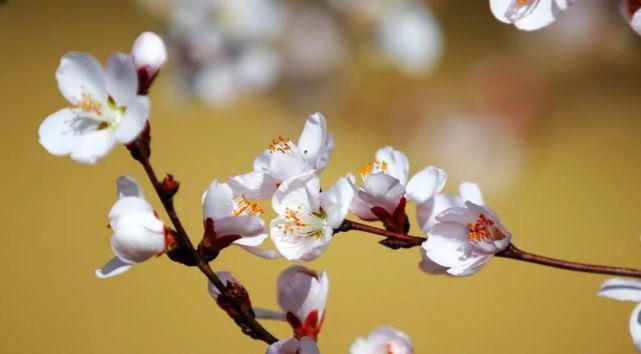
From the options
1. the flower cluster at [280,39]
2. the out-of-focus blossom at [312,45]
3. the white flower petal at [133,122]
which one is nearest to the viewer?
the white flower petal at [133,122]

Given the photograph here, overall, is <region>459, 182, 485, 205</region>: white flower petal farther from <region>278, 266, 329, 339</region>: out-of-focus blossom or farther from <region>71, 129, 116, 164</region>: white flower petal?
<region>71, 129, 116, 164</region>: white flower petal

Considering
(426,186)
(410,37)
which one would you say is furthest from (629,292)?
(410,37)

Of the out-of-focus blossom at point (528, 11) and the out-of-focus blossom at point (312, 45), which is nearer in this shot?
the out-of-focus blossom at point (528, 11)

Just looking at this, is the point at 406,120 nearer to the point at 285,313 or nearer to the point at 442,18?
the point at 442,18

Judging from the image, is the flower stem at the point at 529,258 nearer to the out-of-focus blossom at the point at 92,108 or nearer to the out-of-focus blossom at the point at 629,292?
the out-of-focus blossom at the point at 629,292

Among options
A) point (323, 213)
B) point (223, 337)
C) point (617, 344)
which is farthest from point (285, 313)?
point (617, 344)

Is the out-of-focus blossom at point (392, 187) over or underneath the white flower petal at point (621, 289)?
over

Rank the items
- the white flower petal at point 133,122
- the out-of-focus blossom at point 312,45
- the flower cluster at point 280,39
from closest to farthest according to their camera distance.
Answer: the white flower petal at point 133,122 < the flower cluster at point 280,39 < the out-of-focus blossom at point 312,45

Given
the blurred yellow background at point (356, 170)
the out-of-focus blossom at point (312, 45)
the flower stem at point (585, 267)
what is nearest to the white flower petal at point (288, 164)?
the flower stem at point (585, 267)
